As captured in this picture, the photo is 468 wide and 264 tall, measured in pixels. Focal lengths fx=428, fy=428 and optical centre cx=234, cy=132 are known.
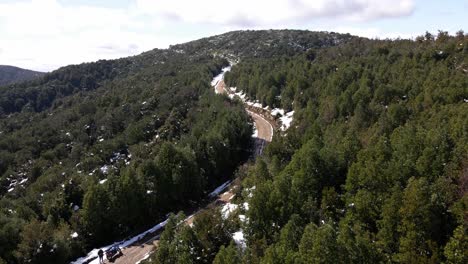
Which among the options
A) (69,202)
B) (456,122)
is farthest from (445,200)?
(69,202)

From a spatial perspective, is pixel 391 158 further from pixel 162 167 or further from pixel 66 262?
pixel 66 262

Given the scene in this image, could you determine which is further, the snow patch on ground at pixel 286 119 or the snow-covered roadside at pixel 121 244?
the snow patch on ground at pixel 286 119

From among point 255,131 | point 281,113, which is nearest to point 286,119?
point 281,113

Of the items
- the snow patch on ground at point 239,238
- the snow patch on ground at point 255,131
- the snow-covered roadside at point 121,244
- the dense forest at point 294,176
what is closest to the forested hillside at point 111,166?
the dense forest at point 294,176

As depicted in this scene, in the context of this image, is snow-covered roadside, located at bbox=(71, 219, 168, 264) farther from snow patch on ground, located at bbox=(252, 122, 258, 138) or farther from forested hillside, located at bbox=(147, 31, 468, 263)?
snow patch on ground, located at bbox=(252, 122, 258, 138)

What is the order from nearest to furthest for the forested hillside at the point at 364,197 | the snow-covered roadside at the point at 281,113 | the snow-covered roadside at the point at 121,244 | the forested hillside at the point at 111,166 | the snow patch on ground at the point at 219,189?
the forested hillside at the point at 364,197
the snow-covered roadside at the point at 121,244
the forested hillside at the point at 111,166
the snow patch on ground at the point at 219,189
the snow-covered roadside at the point at 281,113

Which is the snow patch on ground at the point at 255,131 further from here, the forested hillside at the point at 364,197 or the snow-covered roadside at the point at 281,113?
the forested hillside at the point at 364,197

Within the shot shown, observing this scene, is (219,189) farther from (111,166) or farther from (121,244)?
(121,244)
